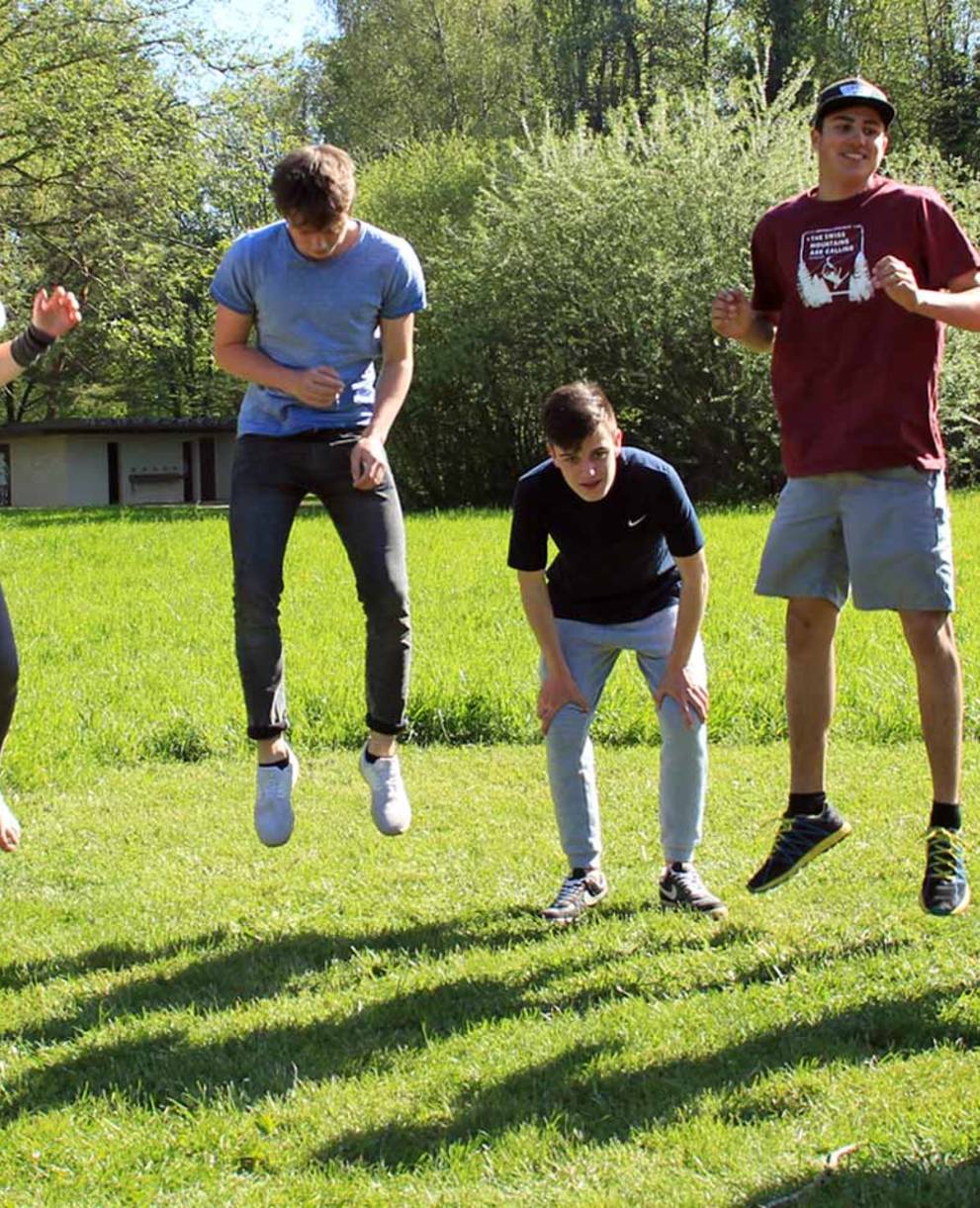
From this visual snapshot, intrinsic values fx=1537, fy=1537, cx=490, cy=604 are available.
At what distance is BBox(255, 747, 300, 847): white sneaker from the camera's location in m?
5.74

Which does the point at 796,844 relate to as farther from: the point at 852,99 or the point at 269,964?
the point at 852,99

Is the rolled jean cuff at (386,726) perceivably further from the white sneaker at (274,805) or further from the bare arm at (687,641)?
the bare arm at (687,641)

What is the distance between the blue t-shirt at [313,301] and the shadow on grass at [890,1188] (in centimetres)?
327

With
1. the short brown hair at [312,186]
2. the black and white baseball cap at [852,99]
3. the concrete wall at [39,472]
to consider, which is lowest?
the concrete wall at [39,472]

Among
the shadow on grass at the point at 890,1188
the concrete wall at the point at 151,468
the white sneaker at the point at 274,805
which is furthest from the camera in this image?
the concrete wall at the point at 151,468

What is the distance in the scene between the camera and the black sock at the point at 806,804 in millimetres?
5309

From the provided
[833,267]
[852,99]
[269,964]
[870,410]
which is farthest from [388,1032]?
[852,99]

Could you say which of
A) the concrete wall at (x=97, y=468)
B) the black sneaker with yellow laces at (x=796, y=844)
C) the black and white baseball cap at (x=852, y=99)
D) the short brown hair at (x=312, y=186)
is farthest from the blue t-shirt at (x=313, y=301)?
the concrete wall at (x=97, y=468)

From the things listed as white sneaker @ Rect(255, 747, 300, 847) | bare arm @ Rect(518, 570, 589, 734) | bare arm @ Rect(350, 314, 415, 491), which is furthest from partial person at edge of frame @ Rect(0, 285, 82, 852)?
bare arm @ Rect(518, 570, 589, 734)

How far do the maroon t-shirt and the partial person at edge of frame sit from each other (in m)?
2.45

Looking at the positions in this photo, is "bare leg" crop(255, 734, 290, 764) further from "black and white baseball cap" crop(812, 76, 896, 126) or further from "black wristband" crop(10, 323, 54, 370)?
"black and white baseball cap" crop(812, 76, 896, 126)

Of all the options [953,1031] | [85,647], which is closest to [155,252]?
[85,647]

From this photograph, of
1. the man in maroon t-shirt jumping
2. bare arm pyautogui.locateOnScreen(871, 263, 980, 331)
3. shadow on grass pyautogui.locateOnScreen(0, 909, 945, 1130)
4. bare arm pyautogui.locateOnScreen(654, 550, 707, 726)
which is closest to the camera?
shadow on grass pyautogui.locateOnScreen(0, 909, 945, 1130)

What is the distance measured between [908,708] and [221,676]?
4810 mm
